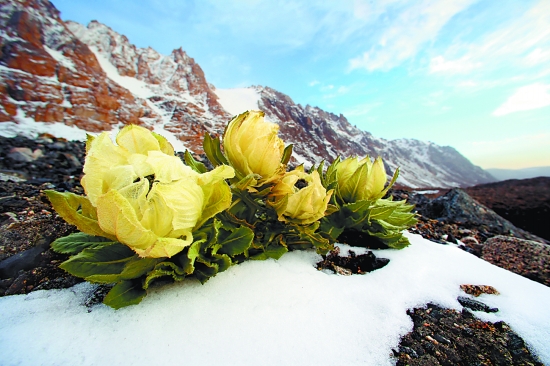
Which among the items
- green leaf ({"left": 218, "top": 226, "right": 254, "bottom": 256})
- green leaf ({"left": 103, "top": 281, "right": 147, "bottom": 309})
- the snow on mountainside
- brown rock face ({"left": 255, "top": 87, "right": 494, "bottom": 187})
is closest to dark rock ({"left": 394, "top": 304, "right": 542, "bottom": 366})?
green leaf ({"left": 218, "top": 226, "right": 254, "bottom": 256})

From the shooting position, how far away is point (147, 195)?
3.78 feet

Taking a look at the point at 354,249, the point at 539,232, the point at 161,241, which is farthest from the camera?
the point at 539,232

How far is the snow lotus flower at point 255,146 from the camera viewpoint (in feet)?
4.75

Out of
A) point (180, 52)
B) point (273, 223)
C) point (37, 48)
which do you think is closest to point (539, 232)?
point (273, 223)

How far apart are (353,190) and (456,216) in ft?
14.6

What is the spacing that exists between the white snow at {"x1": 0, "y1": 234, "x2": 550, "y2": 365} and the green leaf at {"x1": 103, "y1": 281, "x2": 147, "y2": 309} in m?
0.05

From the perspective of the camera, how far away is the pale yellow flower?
1026 millimetres

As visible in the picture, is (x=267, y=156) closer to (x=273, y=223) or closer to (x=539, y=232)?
(x=273, y=223)

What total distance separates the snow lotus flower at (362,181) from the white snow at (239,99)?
3675 inches

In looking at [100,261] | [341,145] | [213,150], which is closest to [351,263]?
[213,150]

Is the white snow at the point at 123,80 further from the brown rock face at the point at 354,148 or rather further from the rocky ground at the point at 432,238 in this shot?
the rocky ground at the point at 432,238

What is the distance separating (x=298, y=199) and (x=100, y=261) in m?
0.99

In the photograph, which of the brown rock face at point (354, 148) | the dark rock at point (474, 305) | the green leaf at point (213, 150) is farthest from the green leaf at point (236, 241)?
the brown rock face at point (354, 148)

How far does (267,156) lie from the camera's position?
1455 mm
